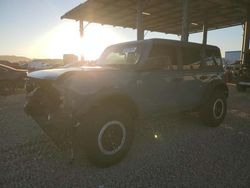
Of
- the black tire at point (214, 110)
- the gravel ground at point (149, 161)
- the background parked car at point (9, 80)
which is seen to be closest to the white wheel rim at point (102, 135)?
the gravel ground at point (149, 161)

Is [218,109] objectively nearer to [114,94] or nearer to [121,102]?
[121,102]

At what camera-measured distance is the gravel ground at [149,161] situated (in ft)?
10.3

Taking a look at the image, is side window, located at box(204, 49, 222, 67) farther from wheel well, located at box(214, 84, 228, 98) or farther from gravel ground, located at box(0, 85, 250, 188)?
gravel ground, located at box(0, 85, 250, 188)

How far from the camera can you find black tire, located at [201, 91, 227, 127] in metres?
5.54

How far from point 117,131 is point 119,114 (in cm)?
28

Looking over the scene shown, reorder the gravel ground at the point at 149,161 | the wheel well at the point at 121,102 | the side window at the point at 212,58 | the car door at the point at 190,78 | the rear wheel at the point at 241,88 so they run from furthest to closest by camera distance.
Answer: the rear wheel at the point at 241,88
the side window at the point at 212,58
the car door at the point at 190,78
the wheel well at the point at 121,102
the gravel ground at the point at 149,161

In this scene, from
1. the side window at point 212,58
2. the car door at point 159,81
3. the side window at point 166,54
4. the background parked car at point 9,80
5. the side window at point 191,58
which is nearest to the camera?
the car door at point 159,81

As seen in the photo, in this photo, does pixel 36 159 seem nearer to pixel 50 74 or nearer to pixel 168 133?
pixel 50 74

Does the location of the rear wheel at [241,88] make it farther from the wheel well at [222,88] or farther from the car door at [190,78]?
the car door at [190,78]

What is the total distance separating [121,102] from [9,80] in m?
9.19

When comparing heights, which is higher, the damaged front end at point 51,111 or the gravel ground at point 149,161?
the damaged front end at point 51,111

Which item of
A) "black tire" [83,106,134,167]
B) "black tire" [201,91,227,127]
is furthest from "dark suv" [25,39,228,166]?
"black tire" [201,91,227,127]

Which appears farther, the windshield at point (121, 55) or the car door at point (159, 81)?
the windshield at point (121, 55)

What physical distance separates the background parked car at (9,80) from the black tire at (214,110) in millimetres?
9324
